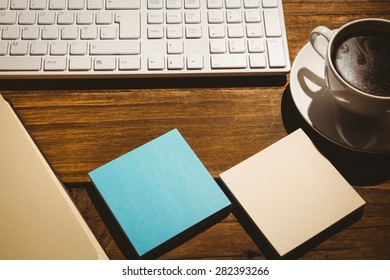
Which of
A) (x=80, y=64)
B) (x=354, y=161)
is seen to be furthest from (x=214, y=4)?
(x=354, y=161)

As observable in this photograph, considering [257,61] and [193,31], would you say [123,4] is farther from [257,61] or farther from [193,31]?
[257,61]

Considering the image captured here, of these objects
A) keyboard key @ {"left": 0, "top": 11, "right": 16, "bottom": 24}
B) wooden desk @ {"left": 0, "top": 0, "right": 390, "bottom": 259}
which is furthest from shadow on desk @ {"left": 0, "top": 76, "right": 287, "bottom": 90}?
keyboard key @ {"left": 0, "top": 11, "right": 16, "bottom": 24}

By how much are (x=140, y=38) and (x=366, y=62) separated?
37cm

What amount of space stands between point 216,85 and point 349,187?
0.89 ft

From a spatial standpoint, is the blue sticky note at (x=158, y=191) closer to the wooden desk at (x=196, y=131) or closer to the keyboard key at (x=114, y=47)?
the wooden desk at (x=196, y=131)

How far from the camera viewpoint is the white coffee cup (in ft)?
1.86

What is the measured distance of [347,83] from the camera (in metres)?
0.57

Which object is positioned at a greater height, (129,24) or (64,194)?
(129,24)

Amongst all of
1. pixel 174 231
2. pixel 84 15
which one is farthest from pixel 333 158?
pixel 84 15

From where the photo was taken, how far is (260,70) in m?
0.67
